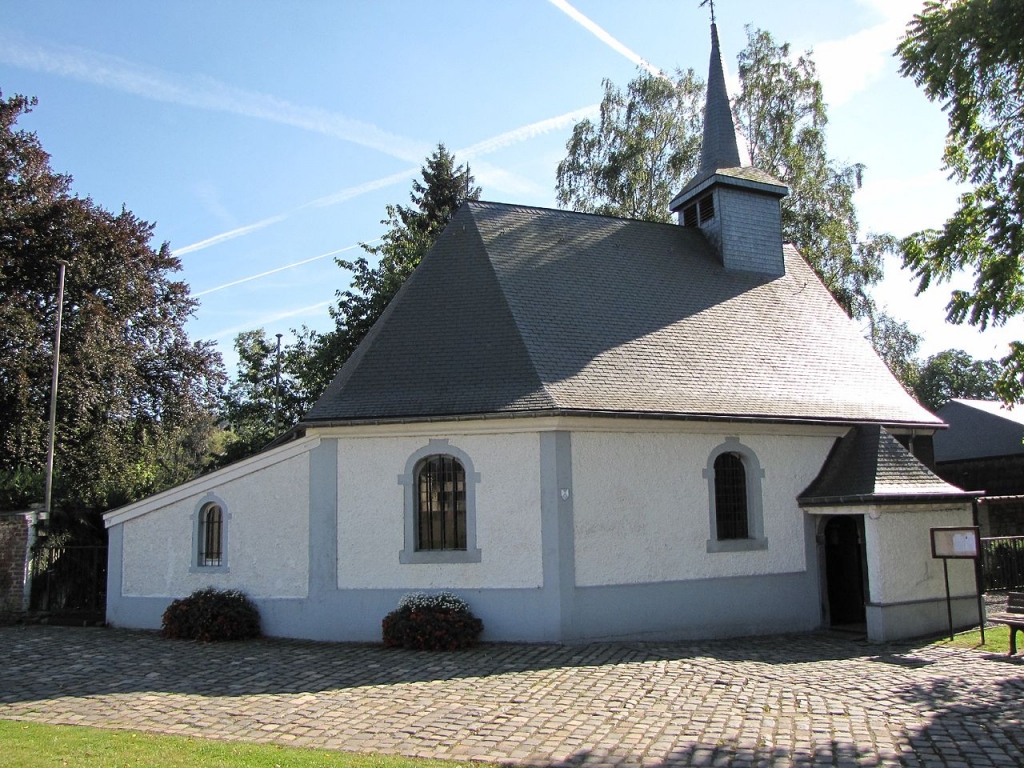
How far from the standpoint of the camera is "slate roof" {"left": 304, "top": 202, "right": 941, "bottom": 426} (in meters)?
13.6

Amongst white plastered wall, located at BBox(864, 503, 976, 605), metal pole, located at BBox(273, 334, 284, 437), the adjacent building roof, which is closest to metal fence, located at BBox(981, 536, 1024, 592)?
white plastered wall, located at BBox(864, 503, 976, 605)

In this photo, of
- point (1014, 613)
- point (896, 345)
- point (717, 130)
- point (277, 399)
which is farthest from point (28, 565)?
point (896, 345)

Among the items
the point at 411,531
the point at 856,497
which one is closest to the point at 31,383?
the point at 411,531

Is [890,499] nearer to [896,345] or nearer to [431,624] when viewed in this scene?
[431,624]

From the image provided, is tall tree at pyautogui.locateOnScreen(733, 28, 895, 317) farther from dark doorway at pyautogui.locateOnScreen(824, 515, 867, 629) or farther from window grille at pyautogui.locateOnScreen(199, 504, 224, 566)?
window grille at pyautogui.locateOnScreen(199, 504, 224, 566)

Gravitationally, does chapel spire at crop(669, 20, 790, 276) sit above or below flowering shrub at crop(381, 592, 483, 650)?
above

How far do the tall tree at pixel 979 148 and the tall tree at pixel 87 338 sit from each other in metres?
20.4

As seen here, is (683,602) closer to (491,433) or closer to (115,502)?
(491,433)

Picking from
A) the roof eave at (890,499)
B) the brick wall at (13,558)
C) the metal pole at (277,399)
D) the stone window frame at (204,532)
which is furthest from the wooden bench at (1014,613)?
the metal pole at (277,399)

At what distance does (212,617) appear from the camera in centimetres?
1364

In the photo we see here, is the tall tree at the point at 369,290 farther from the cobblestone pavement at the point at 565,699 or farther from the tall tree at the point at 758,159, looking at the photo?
the cobblestone pavement at the point at 565,699

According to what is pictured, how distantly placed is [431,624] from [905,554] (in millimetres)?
8319

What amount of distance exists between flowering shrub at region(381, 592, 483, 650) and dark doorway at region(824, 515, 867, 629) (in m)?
7.49

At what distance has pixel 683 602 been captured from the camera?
13.6 m
